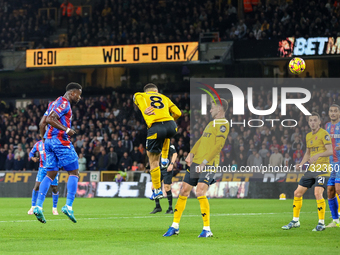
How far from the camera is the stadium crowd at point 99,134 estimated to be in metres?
26.4

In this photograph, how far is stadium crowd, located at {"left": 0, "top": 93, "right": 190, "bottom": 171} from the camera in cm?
2642

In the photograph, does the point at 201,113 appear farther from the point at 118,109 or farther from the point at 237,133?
the point at 118,109

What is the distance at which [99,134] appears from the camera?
2942 cm

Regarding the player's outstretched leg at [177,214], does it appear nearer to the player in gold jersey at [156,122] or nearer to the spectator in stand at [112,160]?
the player in gold jersey at [156,122]

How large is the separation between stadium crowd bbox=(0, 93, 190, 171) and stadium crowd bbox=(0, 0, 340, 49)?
3.82 m

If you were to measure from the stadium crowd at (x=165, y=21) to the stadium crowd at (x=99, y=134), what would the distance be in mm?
3816

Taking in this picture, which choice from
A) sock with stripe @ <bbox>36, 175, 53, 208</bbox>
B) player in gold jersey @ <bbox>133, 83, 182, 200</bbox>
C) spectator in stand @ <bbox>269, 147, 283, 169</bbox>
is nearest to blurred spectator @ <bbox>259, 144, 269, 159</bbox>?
spectator in stand @ <bbox>269, 147, 283, 169</bbox>

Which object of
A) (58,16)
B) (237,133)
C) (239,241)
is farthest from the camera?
(58,16)

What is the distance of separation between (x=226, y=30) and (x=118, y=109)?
7.82 m

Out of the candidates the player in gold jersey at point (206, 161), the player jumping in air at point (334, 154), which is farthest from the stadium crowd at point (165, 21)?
the player in gold jersey at point (206, 161)

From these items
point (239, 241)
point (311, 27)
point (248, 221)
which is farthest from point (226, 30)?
point (239, 241)

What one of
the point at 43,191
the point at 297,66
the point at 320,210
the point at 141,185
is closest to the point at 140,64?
the point at 141,185

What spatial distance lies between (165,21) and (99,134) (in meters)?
8.12

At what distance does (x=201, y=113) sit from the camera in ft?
92.3
